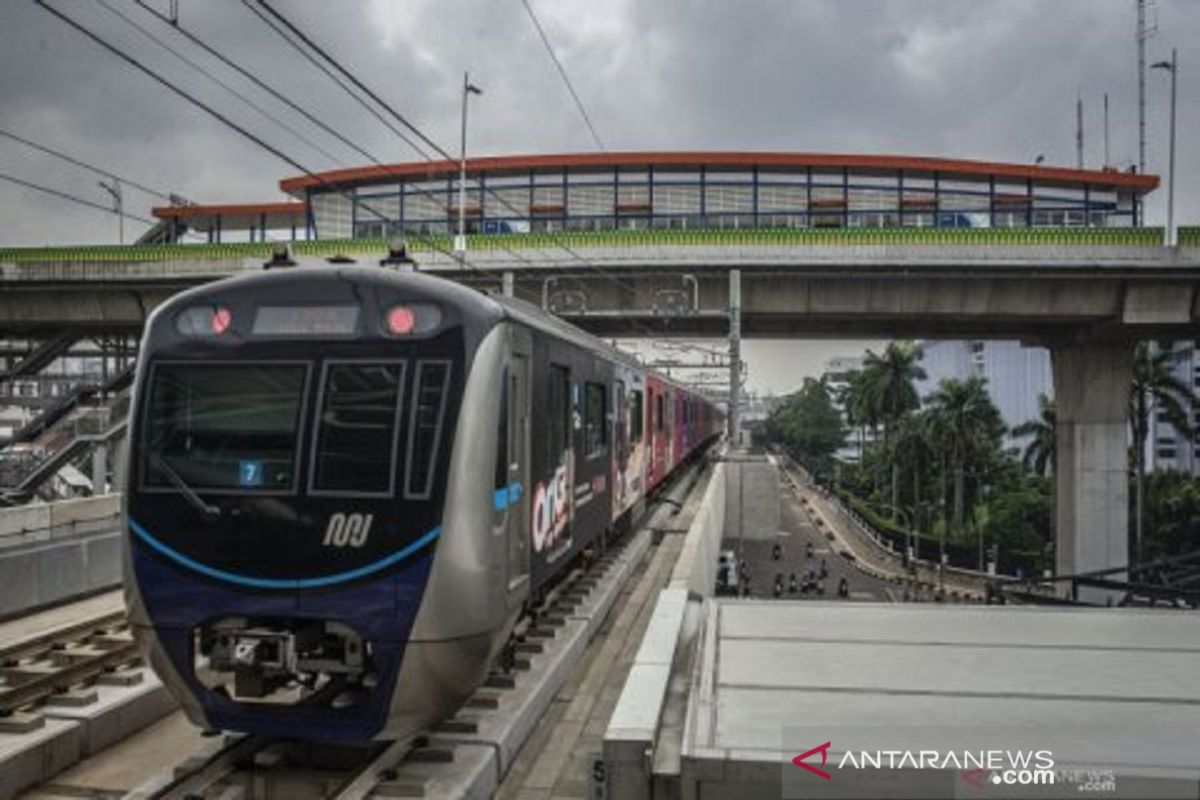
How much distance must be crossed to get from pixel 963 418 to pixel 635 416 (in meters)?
50.0

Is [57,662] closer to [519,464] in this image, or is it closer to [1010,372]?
[519,464]

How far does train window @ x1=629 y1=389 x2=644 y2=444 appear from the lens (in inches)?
563

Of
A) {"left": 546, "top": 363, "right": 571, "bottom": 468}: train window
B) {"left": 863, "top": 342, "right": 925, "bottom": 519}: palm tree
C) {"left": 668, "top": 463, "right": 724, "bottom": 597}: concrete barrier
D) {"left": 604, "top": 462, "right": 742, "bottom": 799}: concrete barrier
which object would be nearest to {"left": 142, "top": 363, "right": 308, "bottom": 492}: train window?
{"left": 604, "top": 462, "right": 742, "bottom": 799}: concrete barrier

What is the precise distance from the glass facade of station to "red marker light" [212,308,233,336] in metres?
34.5

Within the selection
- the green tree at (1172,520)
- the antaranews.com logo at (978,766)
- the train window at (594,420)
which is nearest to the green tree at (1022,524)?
the green tree at (1172,520)

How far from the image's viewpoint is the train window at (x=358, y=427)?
19.4ft

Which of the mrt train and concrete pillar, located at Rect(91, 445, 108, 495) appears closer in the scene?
the mrt train

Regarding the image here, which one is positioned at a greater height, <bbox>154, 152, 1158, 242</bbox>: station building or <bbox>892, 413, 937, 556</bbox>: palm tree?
<bbox>154, 152, 1158, 242</bbox>: station building

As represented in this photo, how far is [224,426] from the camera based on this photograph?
6156 millimetres

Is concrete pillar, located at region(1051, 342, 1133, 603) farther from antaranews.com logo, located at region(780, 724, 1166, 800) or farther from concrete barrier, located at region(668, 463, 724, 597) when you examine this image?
antaranews.com logo, located at region(780, 724, 1166, 800)

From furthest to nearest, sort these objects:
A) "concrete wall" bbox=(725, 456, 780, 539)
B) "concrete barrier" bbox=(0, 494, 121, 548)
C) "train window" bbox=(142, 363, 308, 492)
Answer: "concrete wall" bbox=(725, 456, 780, 539)
"concrete barrier" bbox=(0, 494, 121, 548)
"train window" bbox=(142, 363, 308, 492)

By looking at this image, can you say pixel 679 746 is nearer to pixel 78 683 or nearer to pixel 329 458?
pixel 329 458

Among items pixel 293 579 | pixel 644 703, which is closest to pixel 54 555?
pixel 293 579

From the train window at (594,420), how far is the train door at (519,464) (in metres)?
2.67
